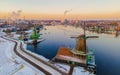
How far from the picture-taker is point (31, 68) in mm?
22328

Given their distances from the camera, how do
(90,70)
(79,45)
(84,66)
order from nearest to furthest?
1. (90,70)
2. (84,66)
3. (79,45)

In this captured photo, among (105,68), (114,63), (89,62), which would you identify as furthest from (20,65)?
(114,63)

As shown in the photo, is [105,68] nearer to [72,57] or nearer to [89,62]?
[89,62]

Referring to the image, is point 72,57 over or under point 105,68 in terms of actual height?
over

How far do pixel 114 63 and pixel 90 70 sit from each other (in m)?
7.95

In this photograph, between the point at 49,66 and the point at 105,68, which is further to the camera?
the point at 105,68

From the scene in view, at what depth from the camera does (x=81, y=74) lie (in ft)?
69.2

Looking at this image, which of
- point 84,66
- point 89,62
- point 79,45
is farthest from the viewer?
point 79,45

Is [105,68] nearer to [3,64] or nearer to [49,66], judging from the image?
[49,66]

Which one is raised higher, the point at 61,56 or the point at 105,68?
the point at 61,56

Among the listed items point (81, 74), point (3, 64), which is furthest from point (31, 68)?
point (81, 74)

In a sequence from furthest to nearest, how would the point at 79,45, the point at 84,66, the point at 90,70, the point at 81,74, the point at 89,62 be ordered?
the point at 79,45 → the point at 89,62 → the point at 84,66 → the point at 90,70 → the point at 81,74

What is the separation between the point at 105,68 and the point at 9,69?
1355 centimetres

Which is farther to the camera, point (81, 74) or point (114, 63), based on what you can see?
point (114, 63)
